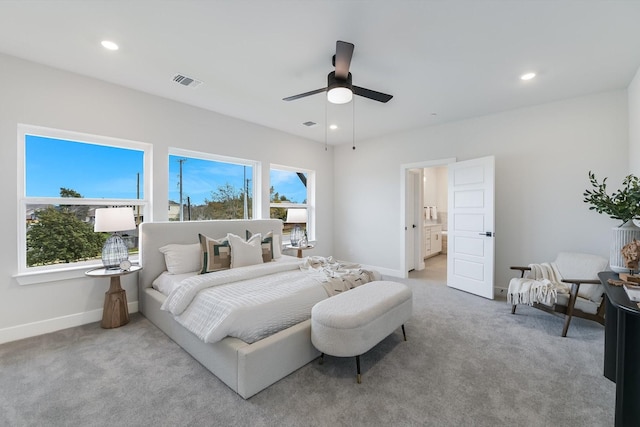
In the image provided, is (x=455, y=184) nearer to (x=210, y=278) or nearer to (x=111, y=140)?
(x=210, y=278)

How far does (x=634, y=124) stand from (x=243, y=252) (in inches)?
190

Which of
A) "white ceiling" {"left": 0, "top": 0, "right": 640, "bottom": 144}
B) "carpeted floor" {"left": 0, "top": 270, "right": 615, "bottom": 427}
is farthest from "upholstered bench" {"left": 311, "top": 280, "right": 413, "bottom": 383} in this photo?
"white ceiling" {"left": 0, "top": 0, "right": 640, "bottom": 144}

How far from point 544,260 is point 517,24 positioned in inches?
127

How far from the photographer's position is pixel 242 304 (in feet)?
6.87

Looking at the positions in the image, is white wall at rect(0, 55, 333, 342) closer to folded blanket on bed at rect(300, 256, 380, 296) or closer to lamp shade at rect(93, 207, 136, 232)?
lamp shade at rect(93, 207, 136, 232)

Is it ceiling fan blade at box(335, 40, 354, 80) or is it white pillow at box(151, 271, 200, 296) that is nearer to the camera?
ceiling fan blade at box(335, 40, 354, 80)

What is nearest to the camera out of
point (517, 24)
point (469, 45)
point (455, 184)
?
point (517, 24)

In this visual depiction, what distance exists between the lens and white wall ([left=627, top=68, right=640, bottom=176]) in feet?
9.70

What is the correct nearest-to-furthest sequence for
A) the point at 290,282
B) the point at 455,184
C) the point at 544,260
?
the point at 290,282
the point at 544,260
the point at 455,184

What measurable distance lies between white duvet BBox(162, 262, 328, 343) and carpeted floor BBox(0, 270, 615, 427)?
394 mm

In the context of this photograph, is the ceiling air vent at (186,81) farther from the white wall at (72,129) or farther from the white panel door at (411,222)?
the white panel door at (411,222)

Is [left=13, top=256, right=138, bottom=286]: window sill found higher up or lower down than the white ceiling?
lower down

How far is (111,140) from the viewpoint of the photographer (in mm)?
3395

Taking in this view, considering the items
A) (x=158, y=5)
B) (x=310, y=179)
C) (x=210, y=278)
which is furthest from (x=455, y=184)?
(x=158, y=5)
